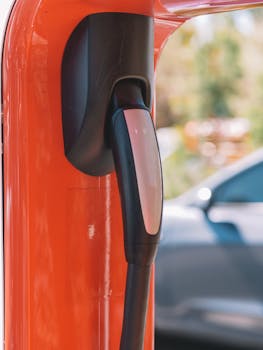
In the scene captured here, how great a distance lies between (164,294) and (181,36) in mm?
7344

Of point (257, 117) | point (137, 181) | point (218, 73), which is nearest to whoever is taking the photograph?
point (137, 181)

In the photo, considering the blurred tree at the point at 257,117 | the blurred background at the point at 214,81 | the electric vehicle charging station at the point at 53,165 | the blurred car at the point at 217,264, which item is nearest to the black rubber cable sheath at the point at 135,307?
the electric vehicle charging station at the point at 53,165

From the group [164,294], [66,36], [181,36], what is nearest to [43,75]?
[66,36]

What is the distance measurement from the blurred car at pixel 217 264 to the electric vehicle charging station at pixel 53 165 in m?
3.41

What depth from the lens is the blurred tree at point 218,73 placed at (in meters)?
11.9

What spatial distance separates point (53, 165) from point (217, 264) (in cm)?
351

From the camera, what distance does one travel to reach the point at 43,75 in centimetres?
106

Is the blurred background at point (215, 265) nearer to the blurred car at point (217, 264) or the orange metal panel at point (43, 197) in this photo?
the blurred car at point (217, 264)

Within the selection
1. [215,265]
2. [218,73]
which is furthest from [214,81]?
[215,265]

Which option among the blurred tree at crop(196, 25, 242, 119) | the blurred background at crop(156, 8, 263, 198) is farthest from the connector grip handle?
the blurred tree at crop(196, 25, 242, 119)

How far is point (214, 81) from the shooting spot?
1207 cm

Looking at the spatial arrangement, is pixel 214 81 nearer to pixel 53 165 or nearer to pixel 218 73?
pixel 218 73

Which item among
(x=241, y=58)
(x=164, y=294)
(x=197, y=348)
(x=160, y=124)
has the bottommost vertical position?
(x=197, y=348)

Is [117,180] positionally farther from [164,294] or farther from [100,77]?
[164,294]
